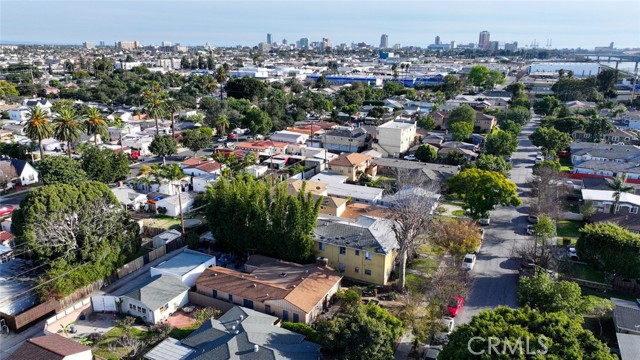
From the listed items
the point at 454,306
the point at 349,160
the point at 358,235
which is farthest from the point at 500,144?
the point at 454,306

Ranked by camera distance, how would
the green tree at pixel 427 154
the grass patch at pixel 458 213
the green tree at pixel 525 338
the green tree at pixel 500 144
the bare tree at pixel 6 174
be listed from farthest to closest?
the green tree at pixel 500 144 < the green tree at pixel 427 154 < the bare tree at pixel 6 174 < the grass patch at pixel 458 213 < the green tree at pixel 525 338

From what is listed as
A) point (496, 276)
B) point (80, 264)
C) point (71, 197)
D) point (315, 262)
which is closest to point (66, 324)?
point (80, 264)

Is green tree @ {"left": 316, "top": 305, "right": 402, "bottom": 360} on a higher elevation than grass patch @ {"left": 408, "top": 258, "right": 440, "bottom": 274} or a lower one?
higher

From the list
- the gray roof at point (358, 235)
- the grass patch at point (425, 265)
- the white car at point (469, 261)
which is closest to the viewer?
the gray roof at point (358, 235)

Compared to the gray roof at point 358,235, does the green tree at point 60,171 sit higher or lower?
higher

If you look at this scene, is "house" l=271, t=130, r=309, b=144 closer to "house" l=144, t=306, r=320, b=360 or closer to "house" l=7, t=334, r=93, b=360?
"house" l=144, t=306, r=320, b=360

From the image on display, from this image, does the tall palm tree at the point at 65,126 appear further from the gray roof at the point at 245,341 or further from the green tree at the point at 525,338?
the green tree at the point at 525,338

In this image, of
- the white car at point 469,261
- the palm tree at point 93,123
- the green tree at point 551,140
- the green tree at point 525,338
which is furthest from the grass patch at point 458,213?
the palm tree at point 93,123

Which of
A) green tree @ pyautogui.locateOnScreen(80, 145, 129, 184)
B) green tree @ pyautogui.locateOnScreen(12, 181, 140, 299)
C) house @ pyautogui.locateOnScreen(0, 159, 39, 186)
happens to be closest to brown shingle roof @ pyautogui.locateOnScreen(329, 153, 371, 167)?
green tree @ pyautogui.locateOnScreen(80, 145, 129, 184)
